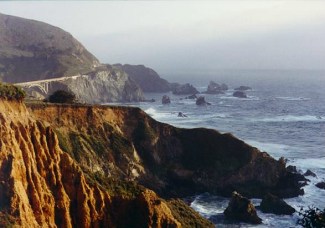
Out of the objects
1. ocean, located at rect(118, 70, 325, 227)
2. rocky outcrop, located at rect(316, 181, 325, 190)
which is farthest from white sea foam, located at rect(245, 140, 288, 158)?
rocky outcrop, located at rect(316, 181, 325, 190)

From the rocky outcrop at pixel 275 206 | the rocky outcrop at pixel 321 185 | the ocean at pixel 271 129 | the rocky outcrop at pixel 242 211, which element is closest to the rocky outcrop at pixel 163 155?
the rocky outcrop at pixel 321 185

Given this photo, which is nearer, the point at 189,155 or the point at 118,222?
the point at 118,222

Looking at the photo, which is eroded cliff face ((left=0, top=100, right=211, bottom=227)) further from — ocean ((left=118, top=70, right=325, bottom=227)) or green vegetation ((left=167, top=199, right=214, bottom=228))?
ocean ((left=118, top=70, right=325, bottom=227))

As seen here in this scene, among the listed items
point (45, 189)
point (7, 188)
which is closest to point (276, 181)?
point (45, 189)

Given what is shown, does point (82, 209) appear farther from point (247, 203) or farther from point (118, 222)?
point (247, 203)

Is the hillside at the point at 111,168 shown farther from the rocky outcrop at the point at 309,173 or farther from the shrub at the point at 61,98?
the shrub at the point at 61,98

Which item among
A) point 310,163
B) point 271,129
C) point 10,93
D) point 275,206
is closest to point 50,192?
point 10,93
